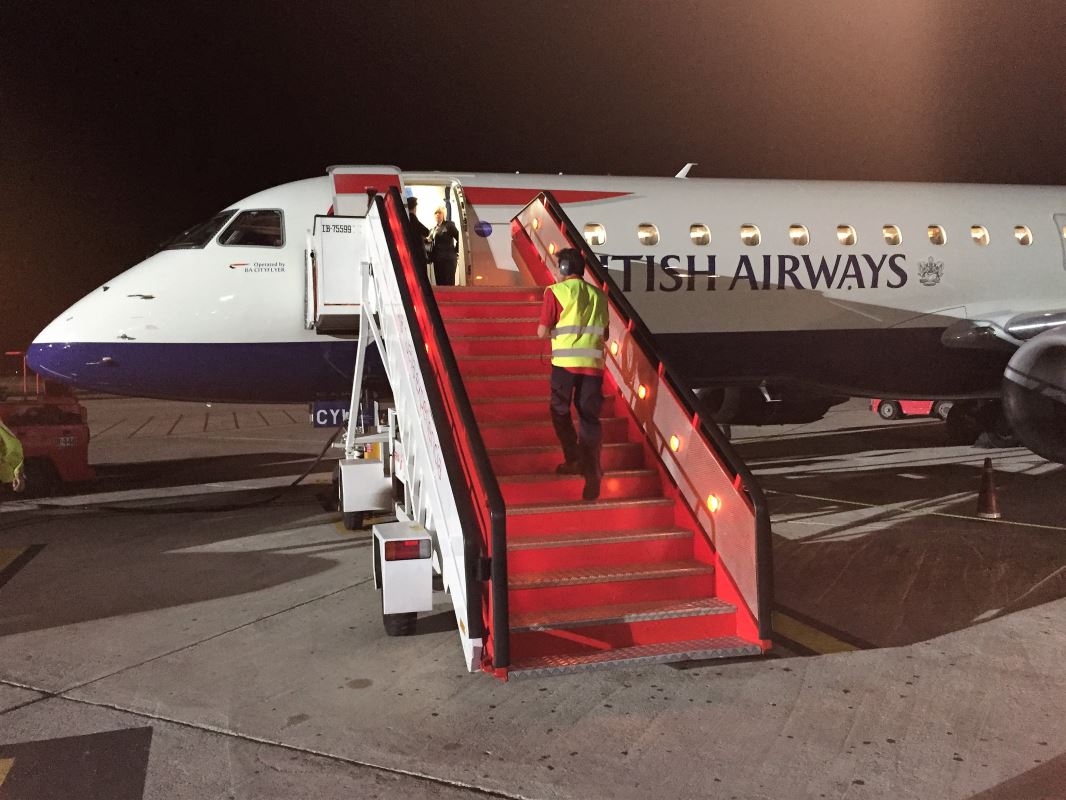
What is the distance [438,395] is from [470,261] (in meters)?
4.42

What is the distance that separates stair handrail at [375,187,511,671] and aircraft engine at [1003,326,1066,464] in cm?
699

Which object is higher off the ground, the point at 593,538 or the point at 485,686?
the point at 593,538

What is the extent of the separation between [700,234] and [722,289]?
72 centimetres

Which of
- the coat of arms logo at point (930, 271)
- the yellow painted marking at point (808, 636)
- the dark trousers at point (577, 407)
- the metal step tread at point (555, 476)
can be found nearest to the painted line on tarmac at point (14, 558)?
the metal step tread at point (555, 476)

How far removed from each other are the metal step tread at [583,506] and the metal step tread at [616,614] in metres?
0.73

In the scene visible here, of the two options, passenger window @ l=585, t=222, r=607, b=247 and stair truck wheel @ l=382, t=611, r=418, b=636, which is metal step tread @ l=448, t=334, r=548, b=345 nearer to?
stair truck wheel @ l=382, t=611, r=418, b=636

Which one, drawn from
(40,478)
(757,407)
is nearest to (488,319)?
(757,407)

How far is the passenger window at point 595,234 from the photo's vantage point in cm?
1015

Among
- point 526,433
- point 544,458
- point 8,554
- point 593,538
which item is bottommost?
point 8,554

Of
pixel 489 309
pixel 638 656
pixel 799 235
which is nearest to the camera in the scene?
pixel 638 656

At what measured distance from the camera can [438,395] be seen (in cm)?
546

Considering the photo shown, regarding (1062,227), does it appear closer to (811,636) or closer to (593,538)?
(811,636)

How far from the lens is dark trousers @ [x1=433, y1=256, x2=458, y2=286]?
29.3 ft

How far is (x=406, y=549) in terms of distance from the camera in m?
5.20
